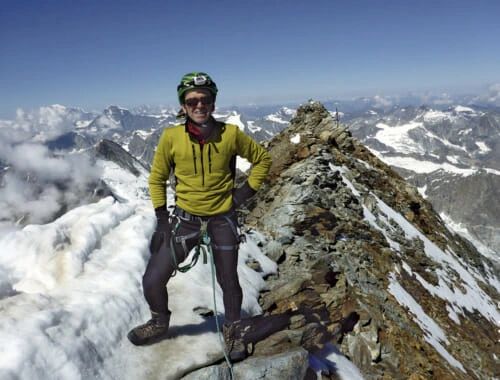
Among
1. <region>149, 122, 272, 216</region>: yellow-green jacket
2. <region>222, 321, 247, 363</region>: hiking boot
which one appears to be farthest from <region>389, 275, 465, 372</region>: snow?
<region>149, 122, 272, 216</region>: yellow-green jacket

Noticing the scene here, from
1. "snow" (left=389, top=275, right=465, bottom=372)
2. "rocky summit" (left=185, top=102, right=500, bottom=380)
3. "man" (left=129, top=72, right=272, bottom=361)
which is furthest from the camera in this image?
"snow" (left=389, top=275, right=465, bottom=372)

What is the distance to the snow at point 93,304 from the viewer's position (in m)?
5.13

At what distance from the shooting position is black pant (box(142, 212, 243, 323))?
630cm

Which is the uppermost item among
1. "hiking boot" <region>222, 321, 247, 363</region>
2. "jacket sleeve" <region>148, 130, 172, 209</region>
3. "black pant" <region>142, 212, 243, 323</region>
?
"jacket sleeve" <region>148, 130, 172, 209</region>

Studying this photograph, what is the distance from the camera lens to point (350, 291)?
1176 centimetres

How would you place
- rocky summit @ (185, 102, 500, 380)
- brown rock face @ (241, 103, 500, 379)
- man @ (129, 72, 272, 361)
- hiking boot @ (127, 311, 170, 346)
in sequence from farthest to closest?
brown rock face @ (241, 103, 500, 379)
rocky summit @ (185, 102, 500, 380)
hiking boot @ (127, 311, 170, 346)
man @ (129, 72, 272, 361)

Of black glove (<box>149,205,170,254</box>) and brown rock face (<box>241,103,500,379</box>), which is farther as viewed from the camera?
brown rock face (<box>241,103,500,379</box>)

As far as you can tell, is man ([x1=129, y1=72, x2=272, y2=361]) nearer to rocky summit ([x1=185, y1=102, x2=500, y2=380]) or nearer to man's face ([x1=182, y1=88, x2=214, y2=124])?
man's face ([x1=182, y1=88, x2=214, y2=124])

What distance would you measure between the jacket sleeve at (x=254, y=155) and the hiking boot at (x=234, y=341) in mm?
3188

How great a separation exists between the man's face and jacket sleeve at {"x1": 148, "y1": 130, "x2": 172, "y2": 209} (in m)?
0.68

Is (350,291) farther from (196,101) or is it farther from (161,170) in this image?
(196,101)

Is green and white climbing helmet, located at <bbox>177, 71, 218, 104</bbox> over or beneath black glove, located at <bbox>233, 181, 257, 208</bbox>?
over

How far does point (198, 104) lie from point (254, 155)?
1567 millimetres

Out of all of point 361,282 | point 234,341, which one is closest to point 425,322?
point 361,282
